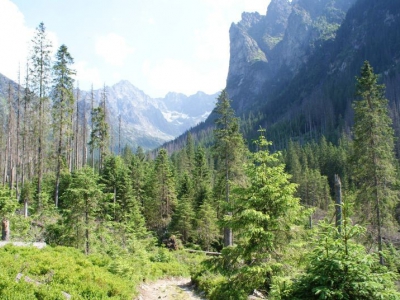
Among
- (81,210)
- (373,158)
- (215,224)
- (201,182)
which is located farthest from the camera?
(201,182)

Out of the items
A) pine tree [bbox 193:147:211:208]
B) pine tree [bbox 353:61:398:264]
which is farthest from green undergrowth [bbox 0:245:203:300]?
pine tree [bbox 193:147:211:208]

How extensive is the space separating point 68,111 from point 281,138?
103m

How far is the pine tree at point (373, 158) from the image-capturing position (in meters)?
18.8

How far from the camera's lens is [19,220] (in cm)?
1645

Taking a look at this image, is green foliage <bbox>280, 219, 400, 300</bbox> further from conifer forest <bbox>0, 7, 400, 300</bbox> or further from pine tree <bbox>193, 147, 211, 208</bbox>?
pine tree <bbox>193, 147, 211, 208</bbox>

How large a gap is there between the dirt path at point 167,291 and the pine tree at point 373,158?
480 inches

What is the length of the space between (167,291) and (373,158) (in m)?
15.2

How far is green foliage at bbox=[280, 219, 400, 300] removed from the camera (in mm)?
5129

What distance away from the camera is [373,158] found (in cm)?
1922

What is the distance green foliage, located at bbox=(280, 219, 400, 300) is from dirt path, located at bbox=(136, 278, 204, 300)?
8247 mm

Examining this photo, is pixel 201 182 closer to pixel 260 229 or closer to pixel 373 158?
pixel 373 158

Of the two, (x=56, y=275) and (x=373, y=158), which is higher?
(x=373, y=158)

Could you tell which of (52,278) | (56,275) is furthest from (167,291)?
(52,278)

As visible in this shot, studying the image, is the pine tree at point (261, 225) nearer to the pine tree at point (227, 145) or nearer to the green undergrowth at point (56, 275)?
the green undergrowth at point (56, 275)
